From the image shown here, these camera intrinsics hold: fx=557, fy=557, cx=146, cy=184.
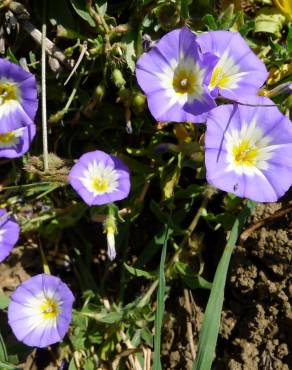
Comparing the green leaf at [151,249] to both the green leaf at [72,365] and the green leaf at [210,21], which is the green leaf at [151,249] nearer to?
the green leaf at [72,365]

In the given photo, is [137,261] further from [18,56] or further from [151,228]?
[18,56]

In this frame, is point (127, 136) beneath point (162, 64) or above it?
beneath

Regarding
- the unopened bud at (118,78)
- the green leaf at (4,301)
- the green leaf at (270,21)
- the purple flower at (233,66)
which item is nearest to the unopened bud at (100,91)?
the unopened bud at (118,78)

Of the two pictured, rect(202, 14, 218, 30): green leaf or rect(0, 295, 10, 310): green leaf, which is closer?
rect(202, 14, 218, 30): green leaf


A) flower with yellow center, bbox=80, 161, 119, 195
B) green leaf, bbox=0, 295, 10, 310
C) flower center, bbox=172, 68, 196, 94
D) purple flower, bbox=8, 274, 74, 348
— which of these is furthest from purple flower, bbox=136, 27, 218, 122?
green leaf, bbox=0, 295, 10, 310

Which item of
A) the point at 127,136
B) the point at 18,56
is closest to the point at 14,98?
the point at 18,56

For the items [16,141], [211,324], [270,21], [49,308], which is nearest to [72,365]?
[49,308]

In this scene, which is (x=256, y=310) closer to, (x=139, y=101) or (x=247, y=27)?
(x=139, y=101)

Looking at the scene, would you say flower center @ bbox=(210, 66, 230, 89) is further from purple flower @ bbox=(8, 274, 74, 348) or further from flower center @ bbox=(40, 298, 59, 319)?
flower center @ bbox=(40, 298, 59, 319)
